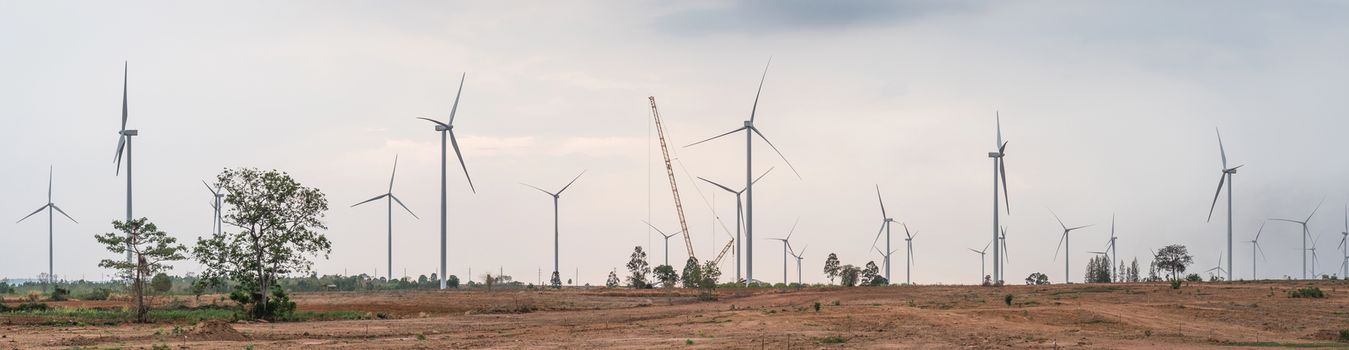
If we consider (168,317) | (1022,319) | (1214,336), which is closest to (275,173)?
(168,317)

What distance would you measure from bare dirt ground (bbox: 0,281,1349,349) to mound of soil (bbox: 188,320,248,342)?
9 centimetres

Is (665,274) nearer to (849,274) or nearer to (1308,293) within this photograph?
(849,274)

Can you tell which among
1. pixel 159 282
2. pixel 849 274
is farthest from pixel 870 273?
pixel 159 282

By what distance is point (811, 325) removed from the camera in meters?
64.0

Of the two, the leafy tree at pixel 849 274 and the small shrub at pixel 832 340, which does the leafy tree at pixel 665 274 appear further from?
the small shrub at pixel 832 340

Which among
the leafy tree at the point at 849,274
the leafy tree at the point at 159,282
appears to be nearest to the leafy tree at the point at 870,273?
the leafy tree at the point at 849,274

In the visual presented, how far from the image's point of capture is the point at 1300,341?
54656 millimetres

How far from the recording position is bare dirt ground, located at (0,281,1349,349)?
174 ft

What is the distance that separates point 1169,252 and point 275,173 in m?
144

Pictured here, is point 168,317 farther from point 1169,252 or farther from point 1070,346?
point 1169,252

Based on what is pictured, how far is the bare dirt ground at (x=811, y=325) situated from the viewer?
5303 centimetres

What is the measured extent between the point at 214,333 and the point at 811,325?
26741 mm

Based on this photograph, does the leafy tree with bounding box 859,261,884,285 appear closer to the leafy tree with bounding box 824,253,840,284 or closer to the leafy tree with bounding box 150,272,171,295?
the leafy tree with bounding box 824,253,840,284

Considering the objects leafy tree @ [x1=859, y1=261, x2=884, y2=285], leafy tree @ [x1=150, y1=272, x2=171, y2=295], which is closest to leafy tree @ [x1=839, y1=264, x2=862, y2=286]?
leafy tree @ [x1=859, y1=261, x2=884, y2=285]
